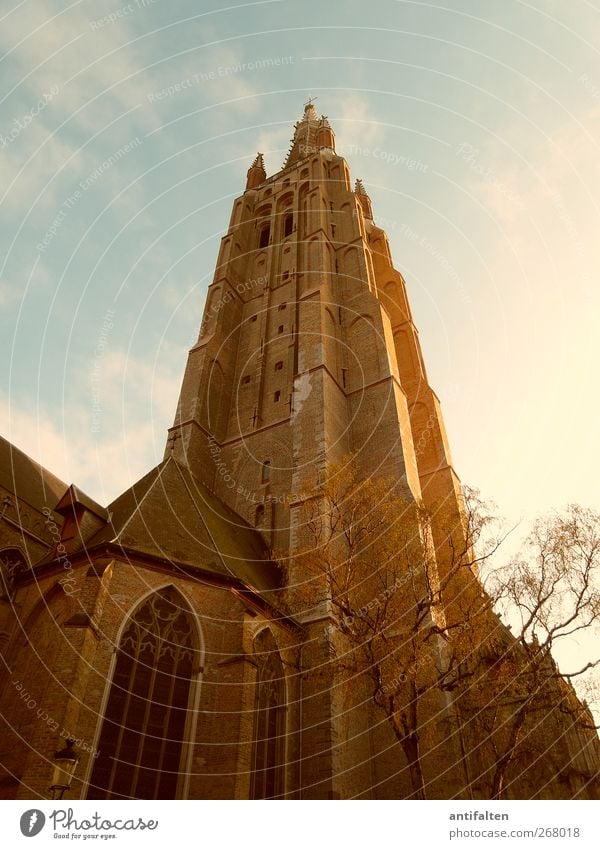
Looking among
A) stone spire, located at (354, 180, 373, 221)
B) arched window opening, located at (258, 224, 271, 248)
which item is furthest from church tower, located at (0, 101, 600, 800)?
stone spire, located at (354, 180, 373, 221)

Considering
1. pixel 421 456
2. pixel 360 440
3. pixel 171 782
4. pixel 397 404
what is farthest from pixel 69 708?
pixel 421 456

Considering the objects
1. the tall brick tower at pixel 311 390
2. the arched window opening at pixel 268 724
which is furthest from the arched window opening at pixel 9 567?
the tall brick tower at pixel 311 390

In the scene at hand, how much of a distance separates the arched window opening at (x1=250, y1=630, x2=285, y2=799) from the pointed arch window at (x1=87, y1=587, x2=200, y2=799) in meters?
1.92

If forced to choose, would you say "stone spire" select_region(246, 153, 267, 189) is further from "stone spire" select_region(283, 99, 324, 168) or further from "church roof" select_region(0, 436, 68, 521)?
"church roof" select_region(0, 436, 68, 521)

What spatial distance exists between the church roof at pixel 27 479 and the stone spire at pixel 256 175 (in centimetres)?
3078

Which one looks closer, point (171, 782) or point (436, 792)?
point (171, 782)

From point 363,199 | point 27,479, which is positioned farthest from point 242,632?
point 363,199

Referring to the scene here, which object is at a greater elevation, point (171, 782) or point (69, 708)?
point (69, 708)

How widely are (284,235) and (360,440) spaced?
1939cm

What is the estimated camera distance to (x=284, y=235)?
3628 centimetres

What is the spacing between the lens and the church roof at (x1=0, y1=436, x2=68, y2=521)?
739 inches

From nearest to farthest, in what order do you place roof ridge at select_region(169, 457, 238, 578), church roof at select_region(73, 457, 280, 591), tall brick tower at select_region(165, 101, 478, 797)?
church roof at select_region(73, 457, 280, 591), roof ridge at select_region(169, 457, 238, 578), tall brick tower at select_region(165, 101, 478, 797)

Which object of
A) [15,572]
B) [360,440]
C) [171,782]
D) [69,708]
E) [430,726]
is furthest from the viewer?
[360,440]
